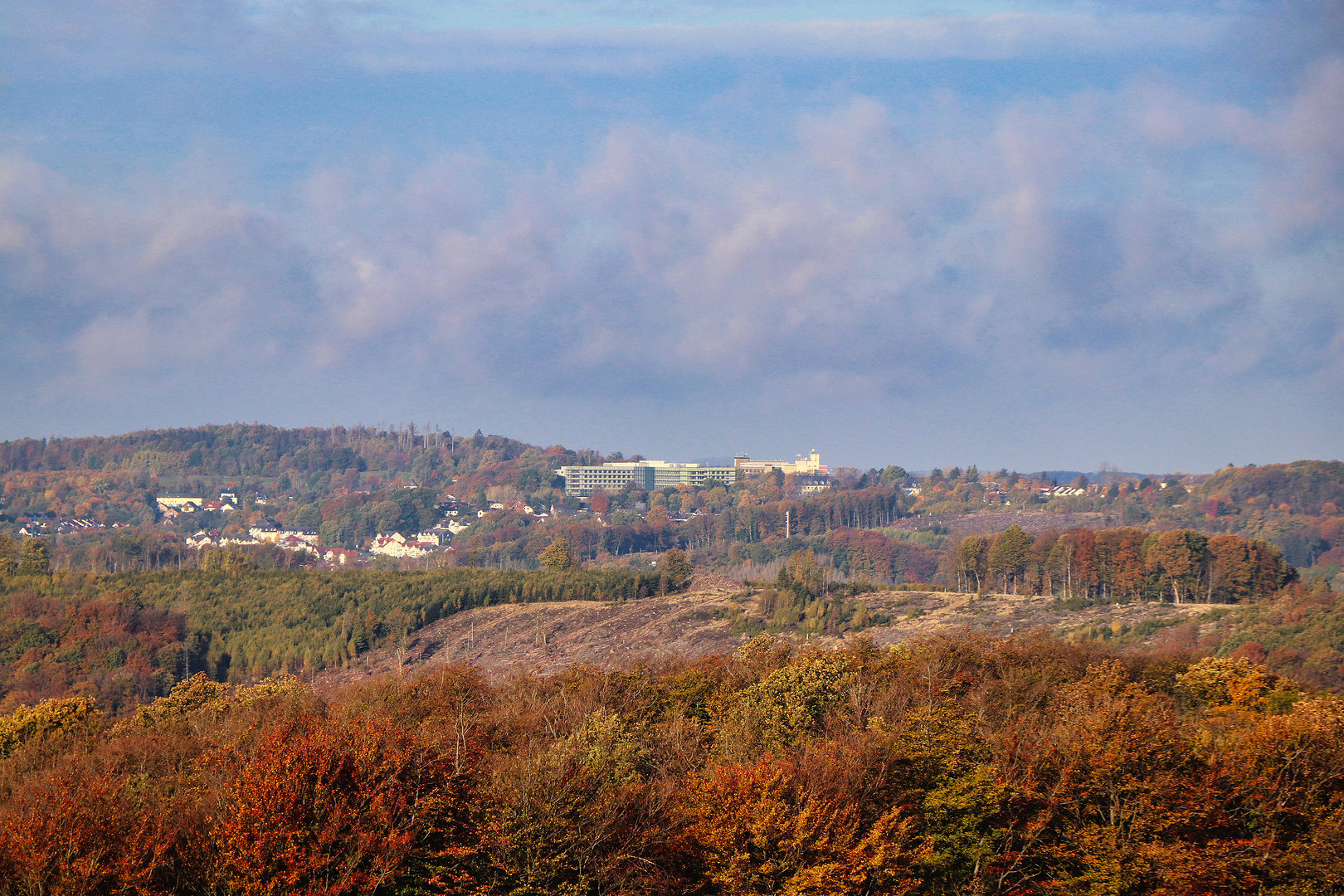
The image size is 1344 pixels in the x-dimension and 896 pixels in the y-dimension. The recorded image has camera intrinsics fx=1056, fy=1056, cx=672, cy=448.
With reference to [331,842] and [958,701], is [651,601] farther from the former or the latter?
[331,842]

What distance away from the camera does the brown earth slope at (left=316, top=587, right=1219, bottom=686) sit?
76.4m

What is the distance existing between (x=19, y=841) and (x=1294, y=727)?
30.7 meters

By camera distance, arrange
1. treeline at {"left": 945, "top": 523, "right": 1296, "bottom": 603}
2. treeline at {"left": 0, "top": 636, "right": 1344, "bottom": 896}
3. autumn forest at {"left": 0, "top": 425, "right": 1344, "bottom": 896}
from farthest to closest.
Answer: treeline at {"left": 945, "top": 523, "right": 1296, "bottom": 603} < autumn forest at {"left": 0, "top": 425, "right": 1344, "bottom": 896} < treeline at {"left": 0, "top": 636, "right": 1344, "bottom": 896}

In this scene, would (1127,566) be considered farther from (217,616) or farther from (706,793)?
(706,793)

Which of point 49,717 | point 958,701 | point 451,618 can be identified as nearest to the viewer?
point 958,701

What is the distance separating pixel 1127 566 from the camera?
98062 mm

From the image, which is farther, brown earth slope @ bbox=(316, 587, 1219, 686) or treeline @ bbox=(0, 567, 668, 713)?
treeline @ bbox=(0, 567, 668, 713)

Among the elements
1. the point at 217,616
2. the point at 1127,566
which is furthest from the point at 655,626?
the point at 1127,566

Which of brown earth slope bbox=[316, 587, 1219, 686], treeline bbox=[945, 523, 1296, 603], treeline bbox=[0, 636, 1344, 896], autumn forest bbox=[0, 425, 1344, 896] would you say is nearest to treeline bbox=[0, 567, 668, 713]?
brown earth slope bbox=[316, 587, 1219, 686]

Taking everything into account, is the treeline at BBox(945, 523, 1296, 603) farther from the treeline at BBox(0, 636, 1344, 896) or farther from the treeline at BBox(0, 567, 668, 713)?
the treeline at BBox(0, 636, 1344, 896)

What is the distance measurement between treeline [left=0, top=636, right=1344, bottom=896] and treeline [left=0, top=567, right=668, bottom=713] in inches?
1775

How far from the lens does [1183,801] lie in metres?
26.1

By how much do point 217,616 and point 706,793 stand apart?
85.7m

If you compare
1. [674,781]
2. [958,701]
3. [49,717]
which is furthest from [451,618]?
[674,781]
